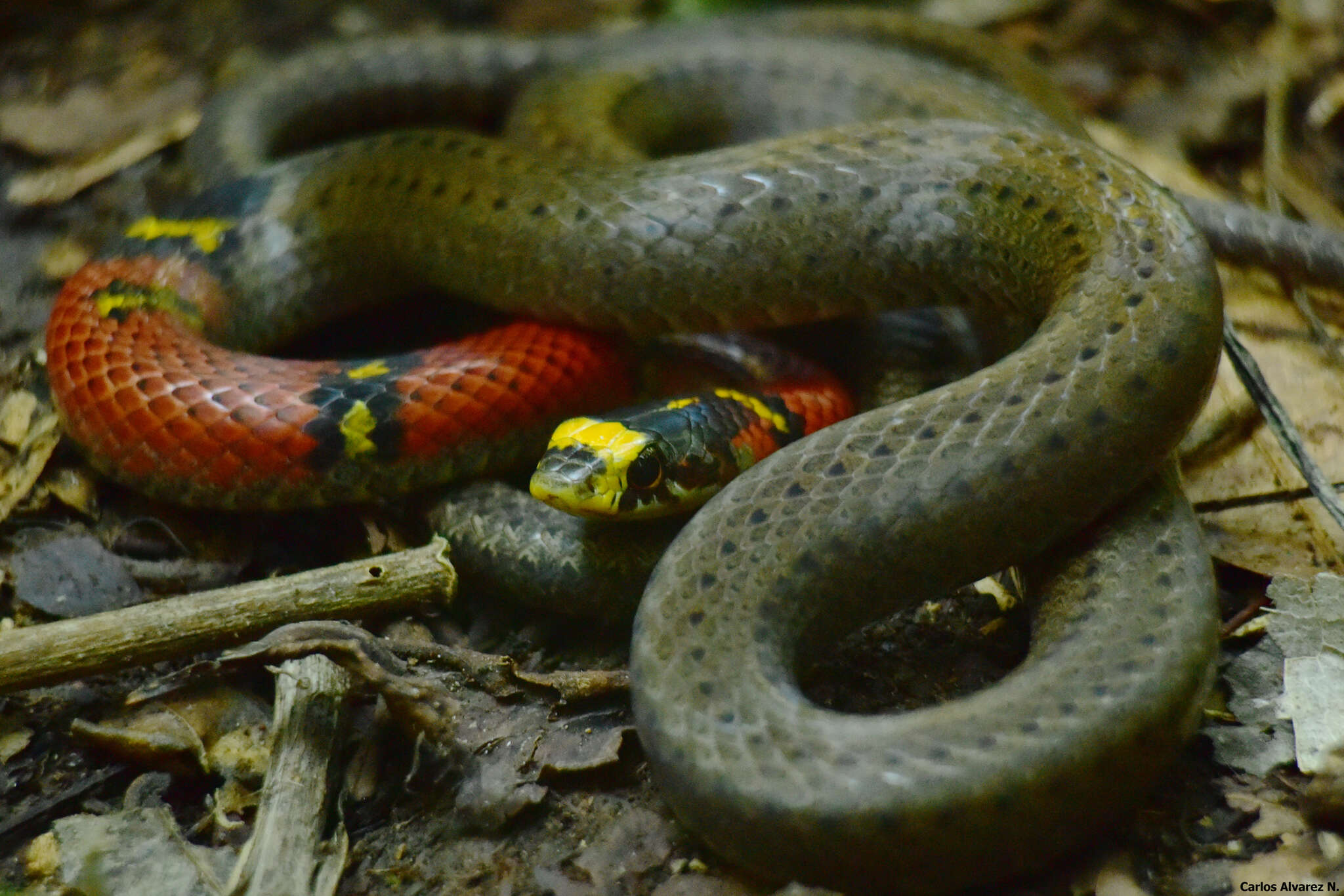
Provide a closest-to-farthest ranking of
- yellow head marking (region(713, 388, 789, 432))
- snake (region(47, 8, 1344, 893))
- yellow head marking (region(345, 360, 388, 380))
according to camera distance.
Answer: snake (region(47, 8, 1344, 893)), yellow head marking (region(345, 360, 388, 380)), yellow head marking (region(713, 388, 789, 432))

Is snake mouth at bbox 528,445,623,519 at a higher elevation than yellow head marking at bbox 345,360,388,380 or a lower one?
lower

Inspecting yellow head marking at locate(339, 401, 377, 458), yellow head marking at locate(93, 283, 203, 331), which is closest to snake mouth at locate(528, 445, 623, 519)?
yellow head marking at locate(339, 401, 377, 458)

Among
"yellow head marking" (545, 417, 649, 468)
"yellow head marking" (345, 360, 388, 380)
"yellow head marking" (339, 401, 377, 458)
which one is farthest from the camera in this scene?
"yellow head marking" (345, 360, 388, 380)

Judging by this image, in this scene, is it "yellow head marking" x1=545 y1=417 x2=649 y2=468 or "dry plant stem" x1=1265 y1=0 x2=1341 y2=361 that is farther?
"dry plant stem" x1=1265 y1=0 x2=1341 y2=361

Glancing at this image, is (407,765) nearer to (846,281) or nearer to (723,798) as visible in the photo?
(723,798)

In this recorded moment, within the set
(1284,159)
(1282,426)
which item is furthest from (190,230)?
(1284,159)

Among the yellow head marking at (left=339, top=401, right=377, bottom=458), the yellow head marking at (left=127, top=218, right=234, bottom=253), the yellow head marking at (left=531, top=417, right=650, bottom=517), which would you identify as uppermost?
the yellow head marking at (left=127, top=218, right=234, bottom=253)

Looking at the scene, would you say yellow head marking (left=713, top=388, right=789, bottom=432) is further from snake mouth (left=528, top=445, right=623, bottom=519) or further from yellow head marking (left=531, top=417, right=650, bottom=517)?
snake mouth (left=528, top=445, right=623, bottom=519)
